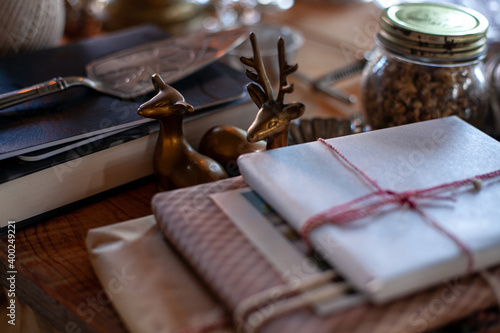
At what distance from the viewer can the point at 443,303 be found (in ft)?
1.13

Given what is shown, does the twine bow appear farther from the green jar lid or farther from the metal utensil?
the metal utensil

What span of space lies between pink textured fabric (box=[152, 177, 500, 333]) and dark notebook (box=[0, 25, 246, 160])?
15 centimetres

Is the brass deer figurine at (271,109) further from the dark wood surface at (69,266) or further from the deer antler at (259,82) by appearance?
the dark wood surface at (69,266)

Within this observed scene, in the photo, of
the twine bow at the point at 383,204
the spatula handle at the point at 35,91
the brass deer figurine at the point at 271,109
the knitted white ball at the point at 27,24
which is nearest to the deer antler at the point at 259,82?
the brass deer figurine at the point at 271,109

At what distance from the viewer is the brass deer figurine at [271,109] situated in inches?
18.1

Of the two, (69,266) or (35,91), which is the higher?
(35,91)

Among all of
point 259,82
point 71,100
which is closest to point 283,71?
point 259,82

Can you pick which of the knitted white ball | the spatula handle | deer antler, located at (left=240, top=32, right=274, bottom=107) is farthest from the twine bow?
the knitted white ball

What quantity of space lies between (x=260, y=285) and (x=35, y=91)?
1.13 feet

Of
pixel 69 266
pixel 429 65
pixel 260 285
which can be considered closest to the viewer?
pixel 260 285

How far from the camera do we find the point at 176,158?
0.49 metres

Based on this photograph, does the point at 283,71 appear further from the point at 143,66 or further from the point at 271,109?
the point at 143,66

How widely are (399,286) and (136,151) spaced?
12.1 inches

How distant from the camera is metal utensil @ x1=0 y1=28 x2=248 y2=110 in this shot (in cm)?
56
